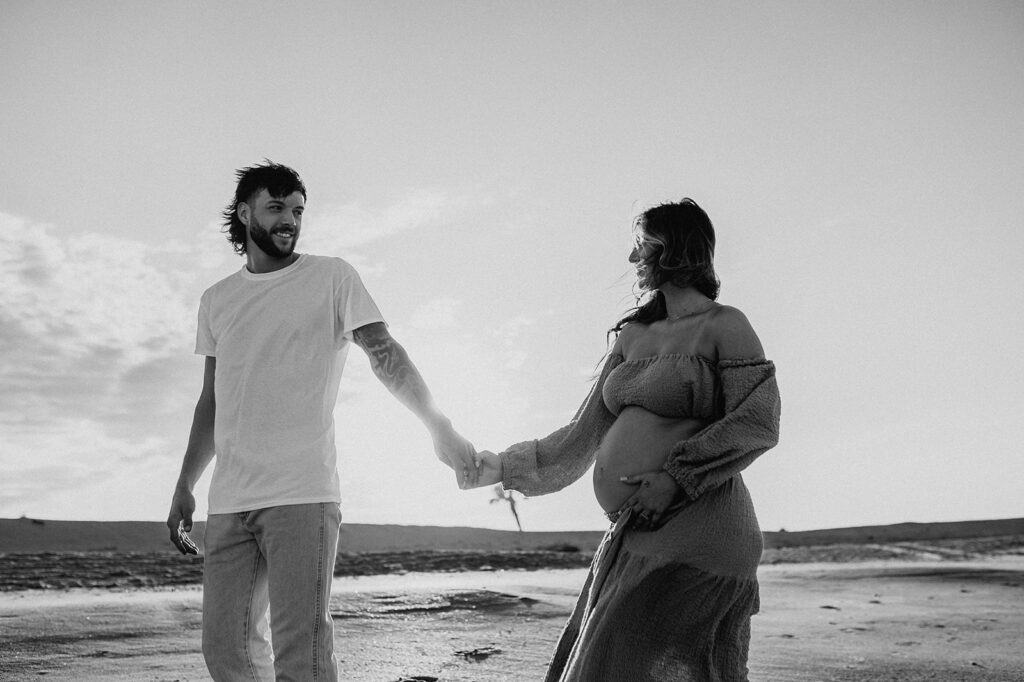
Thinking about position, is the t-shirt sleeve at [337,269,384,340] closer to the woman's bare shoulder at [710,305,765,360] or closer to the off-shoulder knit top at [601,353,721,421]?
the off-shoulder knit top at [601,353,721,421]

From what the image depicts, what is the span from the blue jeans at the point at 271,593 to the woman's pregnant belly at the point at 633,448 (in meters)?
0.90

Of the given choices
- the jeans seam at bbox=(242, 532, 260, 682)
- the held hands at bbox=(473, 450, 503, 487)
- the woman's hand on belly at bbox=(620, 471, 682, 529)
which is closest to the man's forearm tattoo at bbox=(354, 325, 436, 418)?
the held hands at bbox=(473, 450, 503, 487)

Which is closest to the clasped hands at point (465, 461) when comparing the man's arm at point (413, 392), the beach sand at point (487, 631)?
the man's arm at point (413, 392)

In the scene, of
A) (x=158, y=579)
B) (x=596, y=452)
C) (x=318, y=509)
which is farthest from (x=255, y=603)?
(x=158, y=579)

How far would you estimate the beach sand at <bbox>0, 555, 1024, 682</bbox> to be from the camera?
5578 mm

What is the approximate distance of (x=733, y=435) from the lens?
2.88 m

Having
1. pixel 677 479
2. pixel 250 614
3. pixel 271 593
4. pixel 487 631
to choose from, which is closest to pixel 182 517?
pixel 250 614

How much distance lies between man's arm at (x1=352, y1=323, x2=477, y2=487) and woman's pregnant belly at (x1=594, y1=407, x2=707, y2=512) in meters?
0.60

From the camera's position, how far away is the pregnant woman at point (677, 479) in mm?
2814

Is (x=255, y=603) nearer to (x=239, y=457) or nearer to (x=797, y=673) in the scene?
(x=239, y=457)

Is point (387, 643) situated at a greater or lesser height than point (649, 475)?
lesser

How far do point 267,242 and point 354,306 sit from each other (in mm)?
458

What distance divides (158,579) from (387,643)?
568 cm

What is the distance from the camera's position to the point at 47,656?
5.80 m
